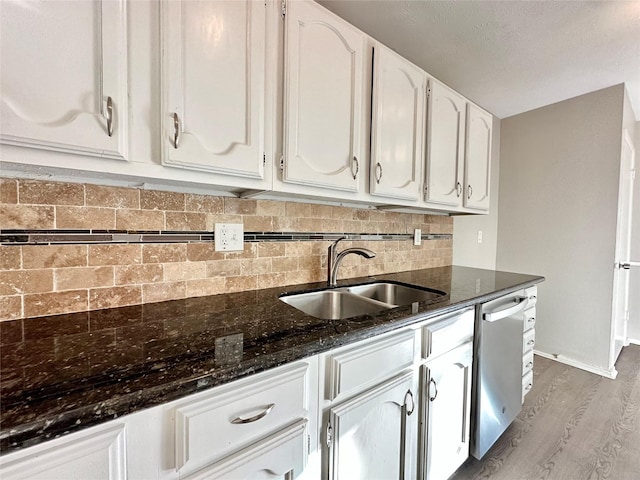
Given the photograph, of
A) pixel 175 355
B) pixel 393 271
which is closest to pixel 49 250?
pixel 175 355

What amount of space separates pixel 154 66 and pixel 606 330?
355cm

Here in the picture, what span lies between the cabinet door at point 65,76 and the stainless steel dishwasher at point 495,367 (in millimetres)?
1580

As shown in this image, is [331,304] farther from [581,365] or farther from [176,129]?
[581,365]

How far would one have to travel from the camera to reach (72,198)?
0.94m

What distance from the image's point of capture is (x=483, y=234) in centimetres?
296

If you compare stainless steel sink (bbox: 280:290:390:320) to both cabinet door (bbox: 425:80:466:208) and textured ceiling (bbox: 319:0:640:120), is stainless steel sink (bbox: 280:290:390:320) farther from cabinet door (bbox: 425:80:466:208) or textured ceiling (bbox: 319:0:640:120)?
textured ceiling (bbox: 319:0:640:120)

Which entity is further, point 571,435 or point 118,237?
point 571,435

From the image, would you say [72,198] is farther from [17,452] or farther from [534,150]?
[534,150]

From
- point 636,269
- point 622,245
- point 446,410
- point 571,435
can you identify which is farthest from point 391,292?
point 636,269

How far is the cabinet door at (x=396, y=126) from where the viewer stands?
1.40 meters

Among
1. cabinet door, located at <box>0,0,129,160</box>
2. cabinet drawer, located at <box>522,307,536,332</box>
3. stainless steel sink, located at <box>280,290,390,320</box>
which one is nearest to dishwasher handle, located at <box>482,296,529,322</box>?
cabinet drawer, located at <box>522,307,536,332</box>

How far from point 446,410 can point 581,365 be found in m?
2.26

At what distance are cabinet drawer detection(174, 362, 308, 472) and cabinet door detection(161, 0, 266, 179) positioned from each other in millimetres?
639

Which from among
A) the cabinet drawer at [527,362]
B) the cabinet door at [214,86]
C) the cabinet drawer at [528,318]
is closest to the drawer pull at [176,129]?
the cabinet door at [214,86]
